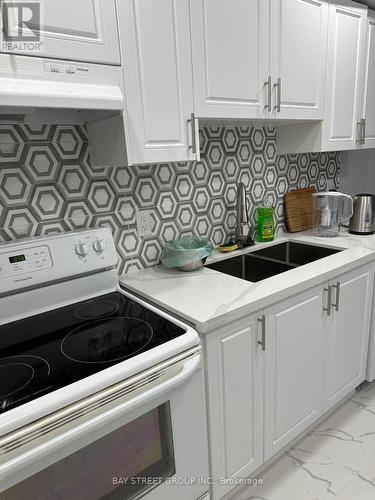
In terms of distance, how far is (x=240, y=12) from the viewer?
135 centimetres

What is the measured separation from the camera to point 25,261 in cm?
119

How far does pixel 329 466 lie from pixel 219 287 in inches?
40.1

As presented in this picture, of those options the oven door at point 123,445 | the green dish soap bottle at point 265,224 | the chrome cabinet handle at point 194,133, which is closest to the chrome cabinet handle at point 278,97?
the chrome cabinet handle at point 194,133

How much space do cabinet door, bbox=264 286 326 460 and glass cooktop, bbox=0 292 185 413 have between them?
1.67 feet

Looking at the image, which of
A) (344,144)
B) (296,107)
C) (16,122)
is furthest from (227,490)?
(344,144)

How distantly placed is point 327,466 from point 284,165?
5.45ft

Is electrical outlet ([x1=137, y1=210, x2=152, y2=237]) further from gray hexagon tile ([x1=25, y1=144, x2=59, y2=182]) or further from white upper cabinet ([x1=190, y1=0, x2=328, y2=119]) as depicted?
white upper cabinet ([x1=190, y1=0, x2=328, y2=119])

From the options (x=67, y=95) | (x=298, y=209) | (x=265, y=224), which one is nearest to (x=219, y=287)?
(x=265, y=224)

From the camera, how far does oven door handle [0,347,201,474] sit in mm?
729

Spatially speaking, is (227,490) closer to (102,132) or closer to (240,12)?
(102,132)

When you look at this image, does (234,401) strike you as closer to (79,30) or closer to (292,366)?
(292,366)

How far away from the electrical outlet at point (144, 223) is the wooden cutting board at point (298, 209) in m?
1.00

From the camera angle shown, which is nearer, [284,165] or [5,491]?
[5,491]

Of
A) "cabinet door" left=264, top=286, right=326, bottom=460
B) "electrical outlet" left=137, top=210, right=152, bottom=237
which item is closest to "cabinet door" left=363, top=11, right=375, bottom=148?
"cabinet door" left=264, top=286, right=326, bottom=460
